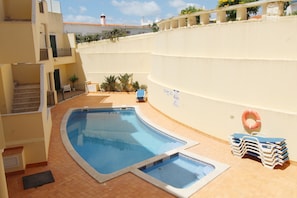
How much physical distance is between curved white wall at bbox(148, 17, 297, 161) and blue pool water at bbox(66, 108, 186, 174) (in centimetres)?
222

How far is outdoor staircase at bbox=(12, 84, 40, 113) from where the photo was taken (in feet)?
41.8

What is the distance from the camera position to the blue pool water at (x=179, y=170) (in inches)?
372

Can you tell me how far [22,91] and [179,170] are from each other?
9468 millimetres

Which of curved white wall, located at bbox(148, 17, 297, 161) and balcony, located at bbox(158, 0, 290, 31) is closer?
curved white wall, located at bbox(148, 17, 297, 161)

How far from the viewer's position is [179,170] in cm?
1022

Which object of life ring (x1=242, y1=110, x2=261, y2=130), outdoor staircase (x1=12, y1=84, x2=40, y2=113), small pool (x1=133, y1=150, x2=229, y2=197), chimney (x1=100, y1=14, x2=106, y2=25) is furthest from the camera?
chimney (x1=100, y1=14, x2=106, y2=25)

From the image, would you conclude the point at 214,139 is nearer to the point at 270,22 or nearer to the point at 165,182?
the point at 165,182

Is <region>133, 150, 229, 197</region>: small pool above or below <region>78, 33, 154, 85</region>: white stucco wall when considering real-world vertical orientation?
below

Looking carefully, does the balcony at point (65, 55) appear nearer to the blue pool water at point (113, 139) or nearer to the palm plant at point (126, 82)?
the palm plant at point (126, 82)

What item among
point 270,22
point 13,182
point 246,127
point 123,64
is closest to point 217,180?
point 246,127

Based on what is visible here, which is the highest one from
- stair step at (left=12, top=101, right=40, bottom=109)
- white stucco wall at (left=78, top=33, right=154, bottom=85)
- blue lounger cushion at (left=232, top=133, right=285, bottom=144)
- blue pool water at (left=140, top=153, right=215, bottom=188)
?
white stucco wall at (left=78, top=33, right=154, bottom=85)

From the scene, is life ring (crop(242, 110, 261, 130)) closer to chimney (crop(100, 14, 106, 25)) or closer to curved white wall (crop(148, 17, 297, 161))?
curved white wall (crop(148, 17, 297, 161))

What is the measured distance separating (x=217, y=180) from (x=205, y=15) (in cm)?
819

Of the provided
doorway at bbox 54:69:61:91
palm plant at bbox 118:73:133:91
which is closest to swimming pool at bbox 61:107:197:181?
palm plant at bbox 118:73:133:91
